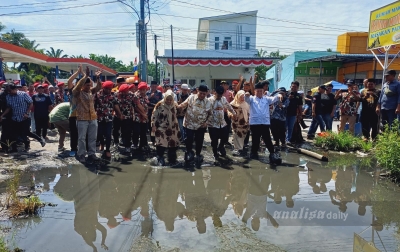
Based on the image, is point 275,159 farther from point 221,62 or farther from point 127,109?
point 221,62

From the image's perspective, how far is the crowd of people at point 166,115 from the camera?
21.0ft

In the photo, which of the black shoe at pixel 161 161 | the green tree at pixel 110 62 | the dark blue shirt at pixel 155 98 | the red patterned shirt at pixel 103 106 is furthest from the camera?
the green tree at pixel 110 62

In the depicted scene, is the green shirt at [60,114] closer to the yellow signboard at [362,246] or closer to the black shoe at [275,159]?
the black shoe at [275,159]

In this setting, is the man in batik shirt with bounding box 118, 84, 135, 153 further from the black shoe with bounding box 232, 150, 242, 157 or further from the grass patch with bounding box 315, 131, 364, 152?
the grass patch with bounding box 315, 131, 364, 152

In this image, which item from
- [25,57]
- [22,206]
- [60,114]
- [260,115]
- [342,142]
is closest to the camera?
[22,206]

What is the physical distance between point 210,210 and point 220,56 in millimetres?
21396

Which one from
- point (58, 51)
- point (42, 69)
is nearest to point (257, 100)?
point (42, 69)

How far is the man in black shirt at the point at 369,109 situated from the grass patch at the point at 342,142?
1.75ft

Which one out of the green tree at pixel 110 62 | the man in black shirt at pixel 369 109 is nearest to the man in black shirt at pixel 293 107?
the man in black shirt at pixel 369 109

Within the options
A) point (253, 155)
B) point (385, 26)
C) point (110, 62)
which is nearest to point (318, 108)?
point (385, 26)

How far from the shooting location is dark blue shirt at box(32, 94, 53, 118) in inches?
316

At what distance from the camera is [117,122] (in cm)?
747

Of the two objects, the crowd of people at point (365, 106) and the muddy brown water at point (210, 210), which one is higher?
the crowd of people at point (365, 106)

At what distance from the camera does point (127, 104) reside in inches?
280
